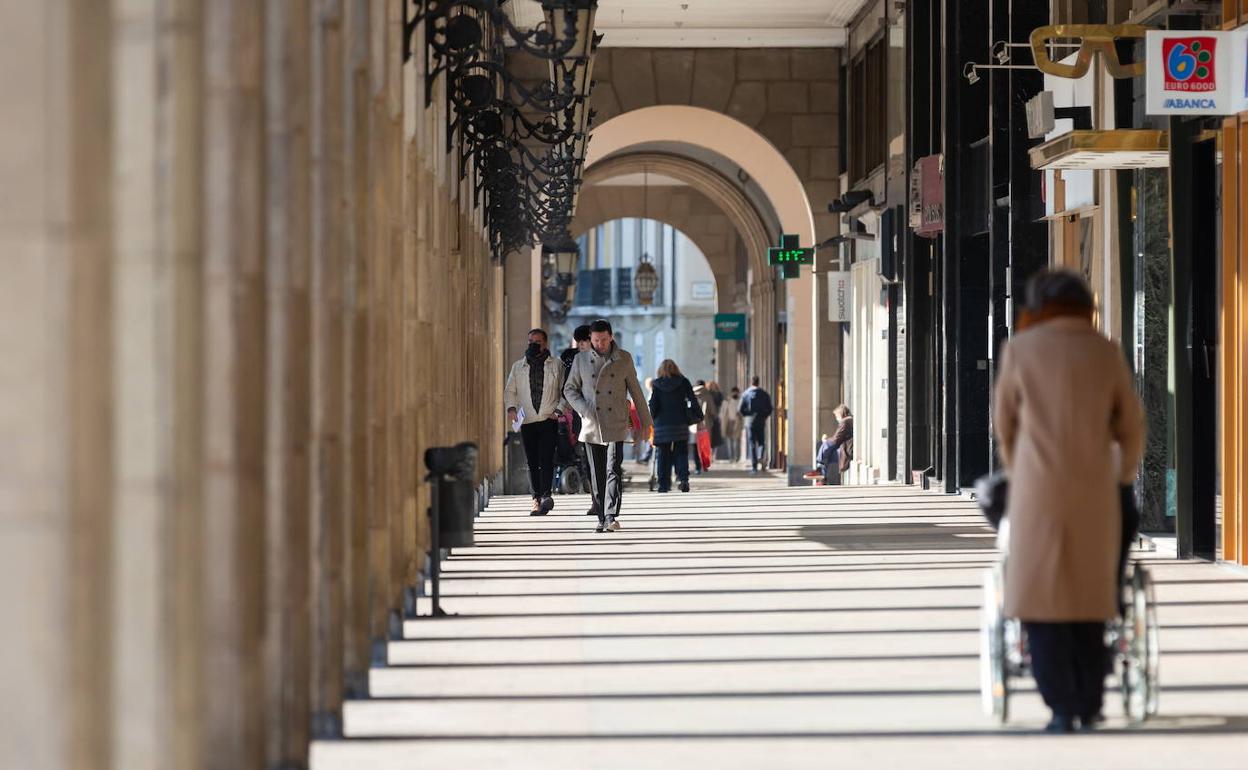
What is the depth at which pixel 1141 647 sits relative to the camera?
19.9 ft

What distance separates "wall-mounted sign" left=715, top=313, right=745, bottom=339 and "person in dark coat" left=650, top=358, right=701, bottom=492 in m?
19.7

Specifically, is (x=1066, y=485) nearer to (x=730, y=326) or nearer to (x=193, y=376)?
(x=193, y=376)

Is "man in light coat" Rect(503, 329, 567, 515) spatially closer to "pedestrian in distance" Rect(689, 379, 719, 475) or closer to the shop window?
the shop window

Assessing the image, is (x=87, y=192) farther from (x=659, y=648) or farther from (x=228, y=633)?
(x=659, y=648)

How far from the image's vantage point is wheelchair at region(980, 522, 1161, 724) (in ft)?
19.8

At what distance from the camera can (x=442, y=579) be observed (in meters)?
11.1

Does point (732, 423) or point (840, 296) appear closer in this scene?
point (840, 296)

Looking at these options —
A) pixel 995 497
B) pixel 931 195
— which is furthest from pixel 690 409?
pixel 995 497

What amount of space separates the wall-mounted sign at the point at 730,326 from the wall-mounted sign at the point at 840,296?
49.9ft

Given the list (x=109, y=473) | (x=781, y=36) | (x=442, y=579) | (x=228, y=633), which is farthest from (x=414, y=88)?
(x=781, y=36)

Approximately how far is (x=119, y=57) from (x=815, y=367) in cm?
2405

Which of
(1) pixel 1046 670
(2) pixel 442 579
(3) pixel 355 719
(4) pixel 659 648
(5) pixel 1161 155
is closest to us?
(1) pixel 1046 670

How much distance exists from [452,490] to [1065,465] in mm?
3874

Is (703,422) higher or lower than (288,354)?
higher
